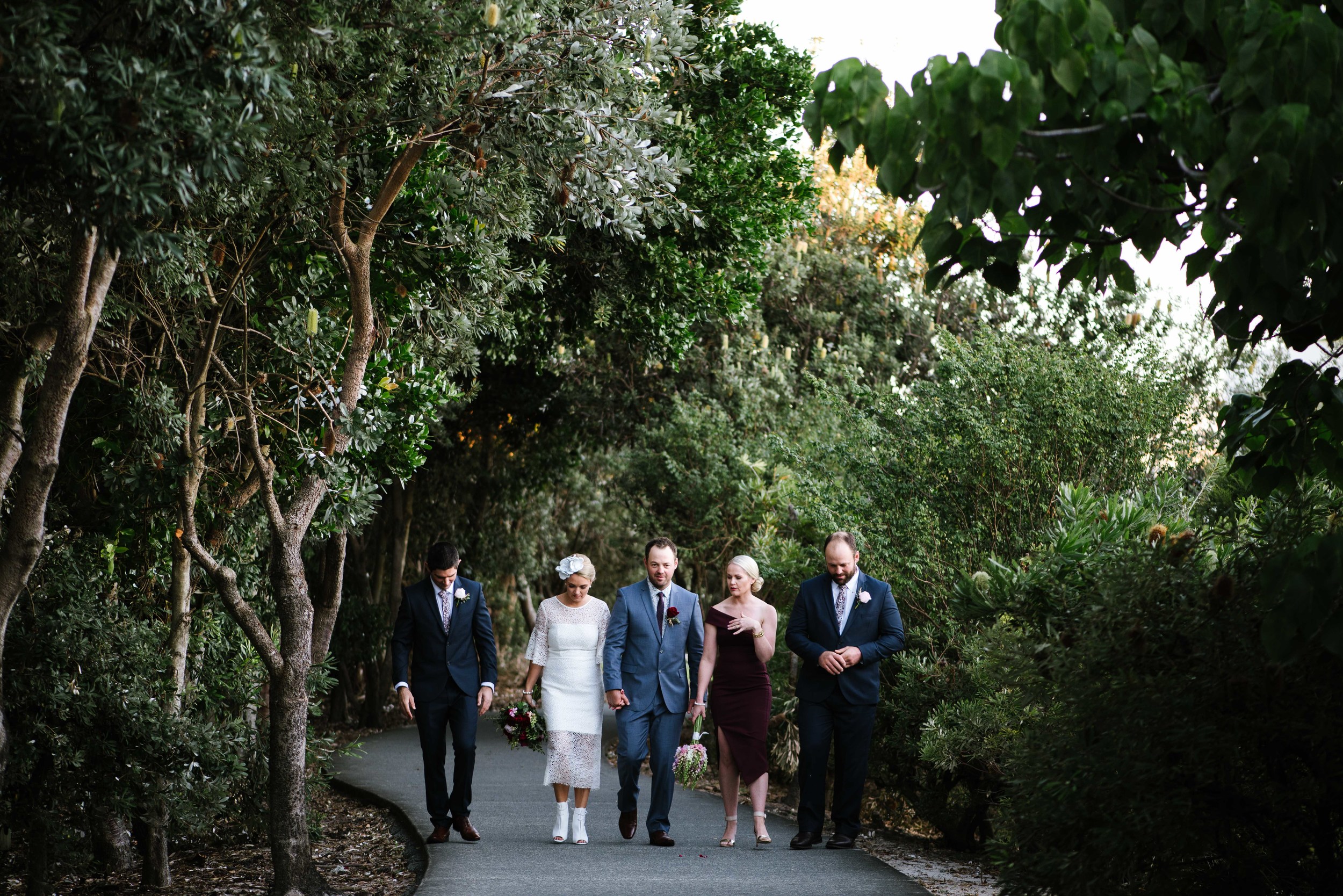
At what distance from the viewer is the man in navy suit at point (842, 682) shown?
27.9 ft

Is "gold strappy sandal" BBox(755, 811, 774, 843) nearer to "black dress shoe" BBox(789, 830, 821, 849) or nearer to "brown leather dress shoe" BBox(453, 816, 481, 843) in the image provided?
"black dress shoe" BBox(789, 830, 821, 849)

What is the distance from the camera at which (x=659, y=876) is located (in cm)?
741

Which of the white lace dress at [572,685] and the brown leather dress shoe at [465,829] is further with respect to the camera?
the brown leather dress shoe at [465,829]

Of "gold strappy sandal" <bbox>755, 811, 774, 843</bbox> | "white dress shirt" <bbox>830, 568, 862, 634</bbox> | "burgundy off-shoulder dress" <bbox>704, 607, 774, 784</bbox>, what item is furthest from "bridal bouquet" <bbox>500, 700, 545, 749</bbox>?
"white dress shirt" <bbox>830, 568, 862, 634</bbox>

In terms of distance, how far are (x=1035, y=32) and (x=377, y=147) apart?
5935 mm

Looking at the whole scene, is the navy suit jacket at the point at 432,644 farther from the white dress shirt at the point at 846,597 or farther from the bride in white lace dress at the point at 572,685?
the white dress shirt at the point at 846,597

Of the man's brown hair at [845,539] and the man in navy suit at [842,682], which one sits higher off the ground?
the man's brown hair at [845,539]

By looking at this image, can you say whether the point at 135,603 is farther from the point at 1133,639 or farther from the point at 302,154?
the point at 1133,639

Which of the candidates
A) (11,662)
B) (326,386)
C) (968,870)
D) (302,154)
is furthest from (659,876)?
(302,154)

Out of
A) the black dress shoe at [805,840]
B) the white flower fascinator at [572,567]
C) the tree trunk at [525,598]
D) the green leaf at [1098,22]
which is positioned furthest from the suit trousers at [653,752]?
the tree trunk at [525,598]

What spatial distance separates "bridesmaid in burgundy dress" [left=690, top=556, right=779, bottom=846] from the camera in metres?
8.61

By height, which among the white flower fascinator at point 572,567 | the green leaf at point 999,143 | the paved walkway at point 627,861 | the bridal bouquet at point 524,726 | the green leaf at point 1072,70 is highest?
the green leaf at point 1072,70

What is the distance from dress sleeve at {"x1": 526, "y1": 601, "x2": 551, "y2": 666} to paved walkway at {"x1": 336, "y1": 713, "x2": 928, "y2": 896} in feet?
4.00

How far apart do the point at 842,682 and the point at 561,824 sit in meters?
2.09
